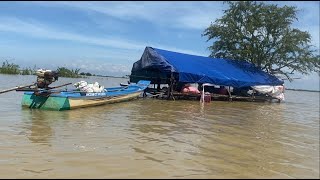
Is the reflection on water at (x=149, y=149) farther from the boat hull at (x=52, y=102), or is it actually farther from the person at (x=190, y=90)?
the person at (x=190, y=90)

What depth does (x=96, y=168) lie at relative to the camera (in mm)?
5234

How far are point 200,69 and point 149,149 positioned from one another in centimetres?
1442

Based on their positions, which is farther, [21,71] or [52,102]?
[21,71]

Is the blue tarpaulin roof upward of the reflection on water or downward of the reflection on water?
upward

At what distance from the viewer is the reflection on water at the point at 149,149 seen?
5.22 metres

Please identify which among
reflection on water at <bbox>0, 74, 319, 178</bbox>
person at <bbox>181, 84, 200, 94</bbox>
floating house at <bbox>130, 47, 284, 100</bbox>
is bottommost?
reflection on water at <bbox>0, 74, 319, 178</bbox>

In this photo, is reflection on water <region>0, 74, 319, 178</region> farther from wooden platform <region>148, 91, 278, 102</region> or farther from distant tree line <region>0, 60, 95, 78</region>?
distant tree line <region>0, 60, 95, 78</region>

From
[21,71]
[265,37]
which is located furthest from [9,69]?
[265,37]

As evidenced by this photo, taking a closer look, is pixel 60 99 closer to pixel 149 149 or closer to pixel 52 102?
pixel 52 102

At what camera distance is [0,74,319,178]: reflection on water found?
522 centimetres

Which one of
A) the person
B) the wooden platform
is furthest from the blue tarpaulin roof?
the wooden platform

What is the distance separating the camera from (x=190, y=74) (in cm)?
1959

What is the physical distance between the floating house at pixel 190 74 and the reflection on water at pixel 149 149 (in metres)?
9.03

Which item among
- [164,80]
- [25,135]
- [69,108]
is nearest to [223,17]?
[164,80]
